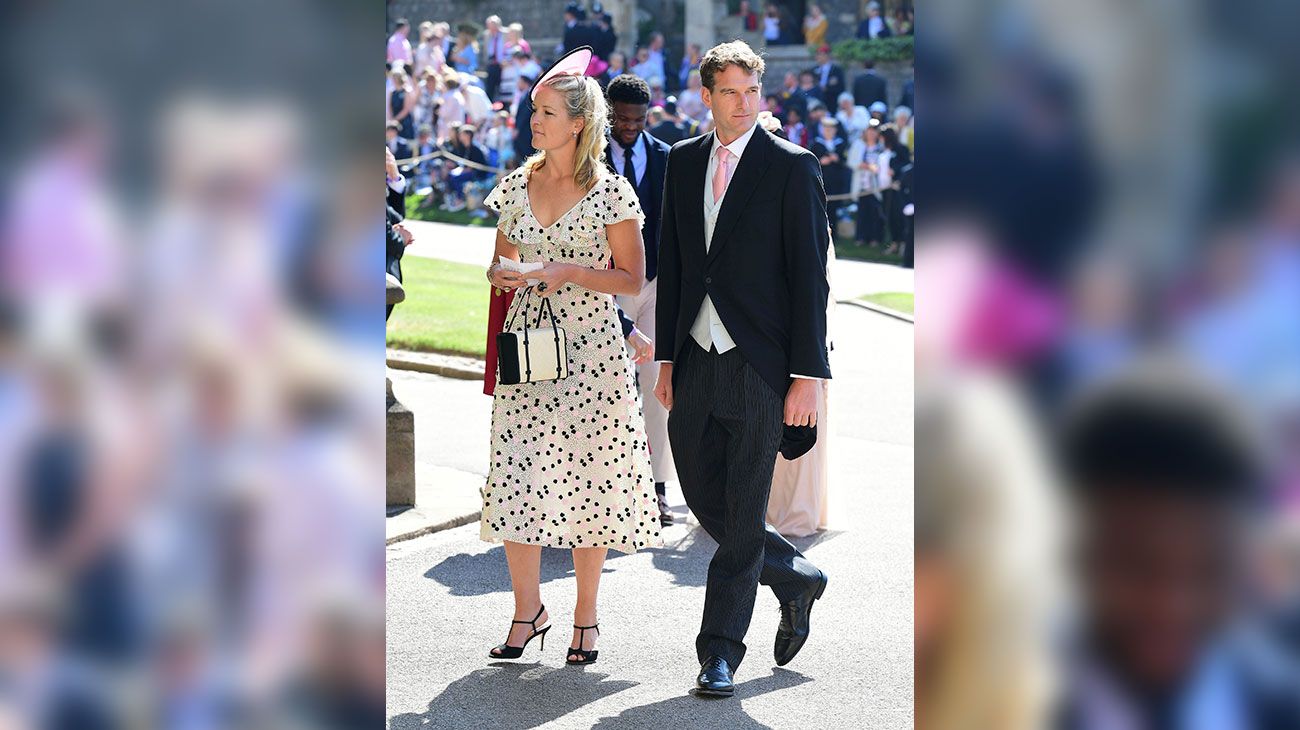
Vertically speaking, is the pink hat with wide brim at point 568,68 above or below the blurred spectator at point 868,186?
above

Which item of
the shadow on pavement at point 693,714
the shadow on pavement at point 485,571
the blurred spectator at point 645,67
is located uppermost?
the blurred spectator at point 645,67

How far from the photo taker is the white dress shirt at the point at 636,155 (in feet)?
25.2

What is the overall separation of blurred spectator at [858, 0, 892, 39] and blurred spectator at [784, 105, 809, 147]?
877 cm

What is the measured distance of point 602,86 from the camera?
26969 mm

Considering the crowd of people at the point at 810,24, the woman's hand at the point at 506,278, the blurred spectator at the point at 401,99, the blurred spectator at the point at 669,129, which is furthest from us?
the crowd of people at the point at 810,24

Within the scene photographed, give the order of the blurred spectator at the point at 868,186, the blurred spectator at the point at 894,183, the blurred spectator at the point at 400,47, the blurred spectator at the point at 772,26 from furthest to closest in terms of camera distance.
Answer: the blurred spectator at the point at 772,26 < the blurred spectator at the point at 400,47 < the blurred spectator at the point at 868,186 < the blurred spectator at the point at 894,183

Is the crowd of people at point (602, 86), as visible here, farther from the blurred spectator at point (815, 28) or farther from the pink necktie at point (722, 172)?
the pink necktie at point (722, 172)

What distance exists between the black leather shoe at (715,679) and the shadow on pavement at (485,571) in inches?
64.8

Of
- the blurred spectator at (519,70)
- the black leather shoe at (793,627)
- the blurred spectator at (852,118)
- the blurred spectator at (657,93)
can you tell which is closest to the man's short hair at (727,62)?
the black leather shoe at (793,627)

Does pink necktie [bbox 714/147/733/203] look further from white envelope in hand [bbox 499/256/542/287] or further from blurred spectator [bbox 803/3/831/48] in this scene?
blurred spectator [bbox 803/3/831/48]
